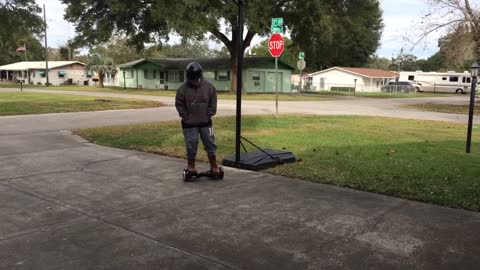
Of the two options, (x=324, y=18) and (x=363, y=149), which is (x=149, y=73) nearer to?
(x=324, y=18)

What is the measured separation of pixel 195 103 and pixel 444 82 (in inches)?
2266

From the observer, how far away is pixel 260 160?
7.46 metres

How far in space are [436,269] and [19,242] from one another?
3489 mm

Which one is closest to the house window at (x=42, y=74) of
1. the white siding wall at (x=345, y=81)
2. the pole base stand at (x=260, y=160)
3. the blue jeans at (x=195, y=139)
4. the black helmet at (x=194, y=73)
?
the white siding wall at (x=345, y=81)

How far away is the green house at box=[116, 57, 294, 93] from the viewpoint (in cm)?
4291

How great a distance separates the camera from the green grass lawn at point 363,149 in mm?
6141

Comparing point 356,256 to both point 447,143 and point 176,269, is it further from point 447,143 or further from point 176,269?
point 447,143

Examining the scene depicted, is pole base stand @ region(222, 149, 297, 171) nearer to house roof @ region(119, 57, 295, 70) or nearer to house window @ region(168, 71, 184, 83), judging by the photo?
house roof @ region(119, 57, 295, 70)

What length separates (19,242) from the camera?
414 centimetres

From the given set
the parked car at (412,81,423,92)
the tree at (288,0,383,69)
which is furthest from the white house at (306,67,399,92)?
the tree at (288,0,383,69)

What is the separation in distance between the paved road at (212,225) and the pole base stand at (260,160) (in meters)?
0.26

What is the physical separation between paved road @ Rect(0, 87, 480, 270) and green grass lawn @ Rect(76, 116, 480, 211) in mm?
573

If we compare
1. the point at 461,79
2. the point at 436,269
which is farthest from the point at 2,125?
the point at 461,79

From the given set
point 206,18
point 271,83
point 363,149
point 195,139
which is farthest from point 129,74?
point 195,139
